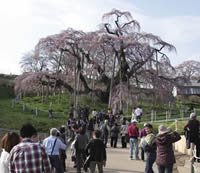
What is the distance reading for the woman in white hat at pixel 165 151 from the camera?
19.4 feet

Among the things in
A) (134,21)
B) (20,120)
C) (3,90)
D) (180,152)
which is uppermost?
(134,21)

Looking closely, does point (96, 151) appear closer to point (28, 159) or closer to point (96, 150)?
point (96, 150)

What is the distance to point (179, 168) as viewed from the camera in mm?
9750

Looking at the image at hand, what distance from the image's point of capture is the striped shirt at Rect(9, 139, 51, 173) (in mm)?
3662

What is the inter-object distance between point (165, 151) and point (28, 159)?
338 cm

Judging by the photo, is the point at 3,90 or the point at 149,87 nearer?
the point at 149,87

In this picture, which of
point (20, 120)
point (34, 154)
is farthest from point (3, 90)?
point (34, 154)

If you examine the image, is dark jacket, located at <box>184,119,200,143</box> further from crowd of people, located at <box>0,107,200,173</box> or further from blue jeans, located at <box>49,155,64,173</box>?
blue jeans, located at <box>49,155,64,173</box>

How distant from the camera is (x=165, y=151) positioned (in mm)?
5961

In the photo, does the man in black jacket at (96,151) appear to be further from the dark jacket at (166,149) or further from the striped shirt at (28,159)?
the striped shirt at (28,159)

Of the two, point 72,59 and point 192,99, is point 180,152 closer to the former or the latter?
point 72,59

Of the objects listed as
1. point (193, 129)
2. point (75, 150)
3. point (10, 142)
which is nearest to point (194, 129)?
point (193, 129)

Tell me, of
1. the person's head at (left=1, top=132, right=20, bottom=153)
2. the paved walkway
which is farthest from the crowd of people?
the paved walkway

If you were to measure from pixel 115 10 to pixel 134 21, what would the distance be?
2.61 meters
